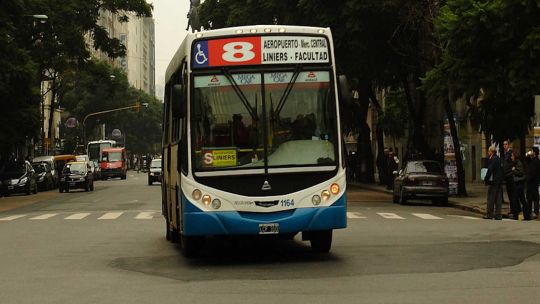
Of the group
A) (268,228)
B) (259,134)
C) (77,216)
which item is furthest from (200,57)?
(77,216)

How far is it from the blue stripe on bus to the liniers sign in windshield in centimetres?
205

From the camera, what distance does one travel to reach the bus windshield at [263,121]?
13664mm

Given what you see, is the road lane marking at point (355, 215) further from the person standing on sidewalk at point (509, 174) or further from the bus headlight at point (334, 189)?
the bus headlight at point (334, 189)

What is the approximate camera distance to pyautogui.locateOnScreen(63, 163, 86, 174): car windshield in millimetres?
52031

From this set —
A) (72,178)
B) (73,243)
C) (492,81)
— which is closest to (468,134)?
(72,178)

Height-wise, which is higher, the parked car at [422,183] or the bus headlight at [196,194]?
the bus headlight at [196,194]

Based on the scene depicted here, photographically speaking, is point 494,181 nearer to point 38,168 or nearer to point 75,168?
point 75,168

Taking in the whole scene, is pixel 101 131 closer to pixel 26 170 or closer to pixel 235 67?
pixel 26 170

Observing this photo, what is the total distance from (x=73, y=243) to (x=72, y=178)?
111 ft

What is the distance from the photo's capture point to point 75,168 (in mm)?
52344

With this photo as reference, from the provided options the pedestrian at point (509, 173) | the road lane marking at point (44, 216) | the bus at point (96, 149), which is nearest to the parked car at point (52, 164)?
the bus at point (96, 149)

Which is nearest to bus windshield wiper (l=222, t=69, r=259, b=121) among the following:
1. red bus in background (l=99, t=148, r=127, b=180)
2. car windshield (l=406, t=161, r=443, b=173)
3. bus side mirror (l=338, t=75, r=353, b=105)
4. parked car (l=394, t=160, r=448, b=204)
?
bus side mirror (l=338, t=75, r=353, b=105)

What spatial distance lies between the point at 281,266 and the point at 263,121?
2039 millimetres

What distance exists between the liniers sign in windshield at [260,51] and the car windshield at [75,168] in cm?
3919
